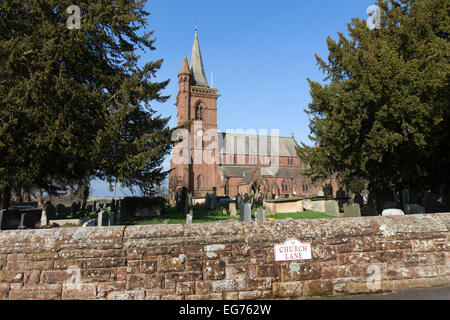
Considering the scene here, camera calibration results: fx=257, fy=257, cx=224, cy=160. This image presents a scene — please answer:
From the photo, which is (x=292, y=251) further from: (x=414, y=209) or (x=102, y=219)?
(x=414, y=209)

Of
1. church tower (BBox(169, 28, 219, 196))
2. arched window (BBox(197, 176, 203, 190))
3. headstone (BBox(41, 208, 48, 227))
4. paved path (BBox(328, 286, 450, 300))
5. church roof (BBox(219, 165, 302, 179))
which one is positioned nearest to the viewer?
paved path (BBox(328, 286, 450, 300))

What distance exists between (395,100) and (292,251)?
31.2ft

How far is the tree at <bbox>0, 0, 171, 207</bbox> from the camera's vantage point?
9.89 meters

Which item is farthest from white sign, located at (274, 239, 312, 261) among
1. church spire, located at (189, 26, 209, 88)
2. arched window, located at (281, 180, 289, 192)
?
church spire, located at (189, 26, 209, 88)

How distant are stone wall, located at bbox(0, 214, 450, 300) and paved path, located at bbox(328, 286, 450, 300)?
11cm

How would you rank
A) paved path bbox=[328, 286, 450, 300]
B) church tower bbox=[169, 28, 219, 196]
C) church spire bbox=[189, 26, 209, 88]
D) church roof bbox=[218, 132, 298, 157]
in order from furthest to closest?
1. church roof bbox=[218, 132, 298, 157]
2. church spire bbox=[189, 26, 209, 88]
3. church tower bbox=[169, 28, 219, 196]
4. paved path bbox=[328, 286, 450, 300]

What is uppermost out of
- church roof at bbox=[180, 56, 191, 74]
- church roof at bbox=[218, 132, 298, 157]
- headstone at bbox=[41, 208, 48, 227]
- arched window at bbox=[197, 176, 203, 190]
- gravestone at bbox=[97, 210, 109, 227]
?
church roof at bbox=[180, 56, 191, 74]

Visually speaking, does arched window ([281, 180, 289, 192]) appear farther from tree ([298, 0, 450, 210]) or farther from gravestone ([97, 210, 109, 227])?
gravestone ([97, 210, 109, 227])

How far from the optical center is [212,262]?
377cm

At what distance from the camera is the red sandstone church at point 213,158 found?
45.5 meters

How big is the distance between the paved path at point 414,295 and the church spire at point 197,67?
51.9m

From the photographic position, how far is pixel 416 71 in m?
9.89

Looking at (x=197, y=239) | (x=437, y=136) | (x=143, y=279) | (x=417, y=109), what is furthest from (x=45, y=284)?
(x=437, y=136)
